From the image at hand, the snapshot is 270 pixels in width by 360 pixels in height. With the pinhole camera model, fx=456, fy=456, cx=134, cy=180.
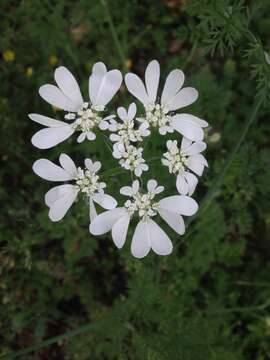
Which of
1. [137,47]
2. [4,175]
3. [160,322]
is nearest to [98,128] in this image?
[160,322]

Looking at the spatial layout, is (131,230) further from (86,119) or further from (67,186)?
(86,119)

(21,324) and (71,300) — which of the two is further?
(71,300)

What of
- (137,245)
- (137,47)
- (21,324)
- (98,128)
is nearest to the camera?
(137,245)

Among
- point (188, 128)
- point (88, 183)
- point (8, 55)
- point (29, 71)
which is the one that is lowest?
point (88, 183)

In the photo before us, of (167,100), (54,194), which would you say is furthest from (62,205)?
(167,100)

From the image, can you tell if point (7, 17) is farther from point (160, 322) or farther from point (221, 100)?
point (160, 322)

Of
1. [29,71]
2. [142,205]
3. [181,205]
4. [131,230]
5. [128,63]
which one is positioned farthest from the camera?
[128,63]

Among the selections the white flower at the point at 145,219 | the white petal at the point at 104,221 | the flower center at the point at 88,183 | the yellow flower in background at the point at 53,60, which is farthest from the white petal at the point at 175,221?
the yellow flower in background at the point at 53,60

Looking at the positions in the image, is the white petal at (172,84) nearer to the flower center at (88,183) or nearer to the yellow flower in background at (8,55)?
the flower center at (88,183)
